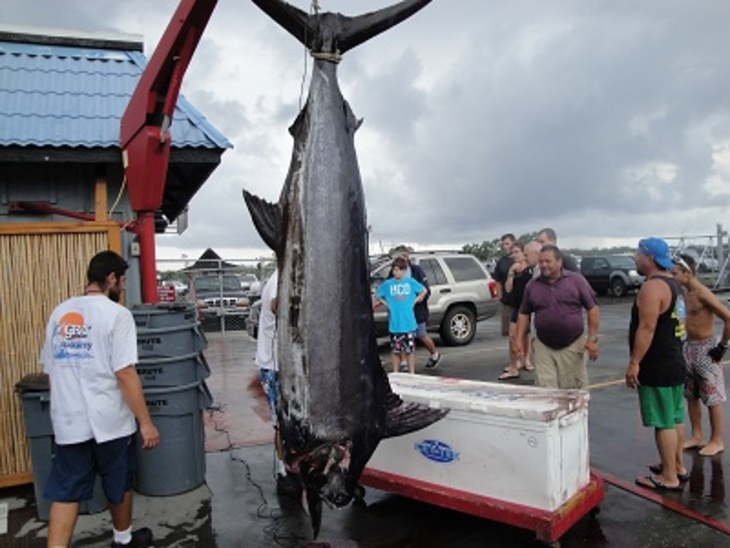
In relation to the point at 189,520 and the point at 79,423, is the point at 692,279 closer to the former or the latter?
the point at 189,520

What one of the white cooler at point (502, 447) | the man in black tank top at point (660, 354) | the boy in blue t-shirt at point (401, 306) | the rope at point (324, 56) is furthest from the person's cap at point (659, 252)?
the boy in blue t-shirt at point (401, 306)

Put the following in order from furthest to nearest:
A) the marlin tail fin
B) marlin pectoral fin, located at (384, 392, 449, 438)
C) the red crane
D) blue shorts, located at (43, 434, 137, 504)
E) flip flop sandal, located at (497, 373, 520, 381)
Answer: flip flop sandal, located at (497, 373, 520, 381), the red crane, blue shorts, located at (43, 434, 137, 504), marlin pectoral fin, located at (384, 392, 449, 438), the marlin tail fin

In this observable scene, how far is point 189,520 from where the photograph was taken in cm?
430

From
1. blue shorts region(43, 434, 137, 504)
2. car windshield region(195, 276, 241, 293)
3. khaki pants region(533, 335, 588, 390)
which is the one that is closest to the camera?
blue shorts region(43, 434, 137, 504)

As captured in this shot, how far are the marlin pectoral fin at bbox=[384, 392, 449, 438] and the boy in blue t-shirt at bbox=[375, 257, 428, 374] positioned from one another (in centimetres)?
505

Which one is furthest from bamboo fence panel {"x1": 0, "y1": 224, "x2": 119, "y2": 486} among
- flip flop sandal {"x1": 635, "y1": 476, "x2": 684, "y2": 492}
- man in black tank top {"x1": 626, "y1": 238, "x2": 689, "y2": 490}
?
flip flop sandal {"x1": 635, "y1": 476, "x2": 684, "y2": 492}

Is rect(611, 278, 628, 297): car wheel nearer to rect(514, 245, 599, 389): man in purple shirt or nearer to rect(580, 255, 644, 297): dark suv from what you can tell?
rect(580, 255, 644, 297): dark suv

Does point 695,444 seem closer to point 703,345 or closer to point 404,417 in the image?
point 703,345

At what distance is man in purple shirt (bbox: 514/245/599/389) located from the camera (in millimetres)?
5215

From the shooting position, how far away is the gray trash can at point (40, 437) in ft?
14.5

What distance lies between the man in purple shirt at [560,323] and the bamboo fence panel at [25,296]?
367cm

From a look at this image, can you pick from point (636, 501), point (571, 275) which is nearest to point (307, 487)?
point (636, 501)

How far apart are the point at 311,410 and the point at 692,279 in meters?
3.65

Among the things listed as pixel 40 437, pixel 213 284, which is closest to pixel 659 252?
pixel 40 437
